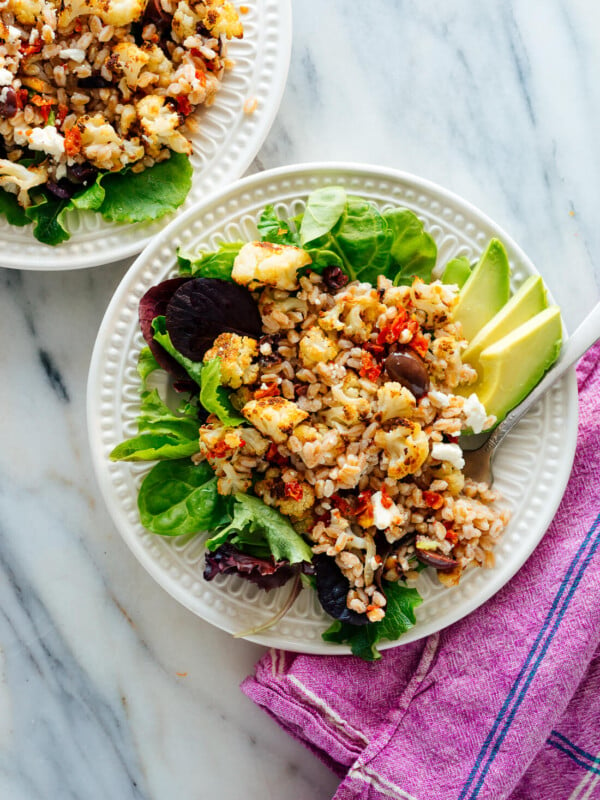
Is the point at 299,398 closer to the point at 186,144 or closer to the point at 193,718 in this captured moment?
the point at 186,144

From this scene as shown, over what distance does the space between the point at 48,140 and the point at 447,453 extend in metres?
1.26

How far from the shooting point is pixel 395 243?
1928mm

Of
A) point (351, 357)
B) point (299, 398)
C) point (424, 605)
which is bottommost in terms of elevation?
point (424, 605)

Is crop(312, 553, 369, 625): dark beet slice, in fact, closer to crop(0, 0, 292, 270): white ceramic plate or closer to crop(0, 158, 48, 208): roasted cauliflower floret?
crop(0, 0, 292, 270): white ceramic plate

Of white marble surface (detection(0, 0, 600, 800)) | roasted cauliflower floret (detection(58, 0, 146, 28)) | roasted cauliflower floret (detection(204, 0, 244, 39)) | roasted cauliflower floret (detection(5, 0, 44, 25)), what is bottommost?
white marble surface (detection(0, 0, 600, 800))

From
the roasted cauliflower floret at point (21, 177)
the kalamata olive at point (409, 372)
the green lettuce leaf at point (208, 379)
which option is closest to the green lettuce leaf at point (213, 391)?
the green lettuce leaf at point (208, 379)

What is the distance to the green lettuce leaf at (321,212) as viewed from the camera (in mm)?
1809

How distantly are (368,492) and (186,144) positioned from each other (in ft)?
3.35

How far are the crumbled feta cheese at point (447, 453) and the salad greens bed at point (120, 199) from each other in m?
0.93

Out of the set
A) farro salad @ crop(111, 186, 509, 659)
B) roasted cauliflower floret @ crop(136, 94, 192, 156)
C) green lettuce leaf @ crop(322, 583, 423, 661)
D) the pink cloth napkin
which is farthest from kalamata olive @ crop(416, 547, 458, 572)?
roasted cauliflower floret @ crop(136, 94, 192, 156)

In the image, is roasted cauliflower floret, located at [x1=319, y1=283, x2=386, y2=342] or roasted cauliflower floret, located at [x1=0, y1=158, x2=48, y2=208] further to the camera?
roasted cauliflower floret, located at [x1=0, y1=158, x2=48, y2=208]

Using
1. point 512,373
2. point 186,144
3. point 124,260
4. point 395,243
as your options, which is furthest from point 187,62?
point 512,373

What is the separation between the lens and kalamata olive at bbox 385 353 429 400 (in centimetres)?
177

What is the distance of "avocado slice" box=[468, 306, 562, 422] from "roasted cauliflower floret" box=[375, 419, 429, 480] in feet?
0.72
